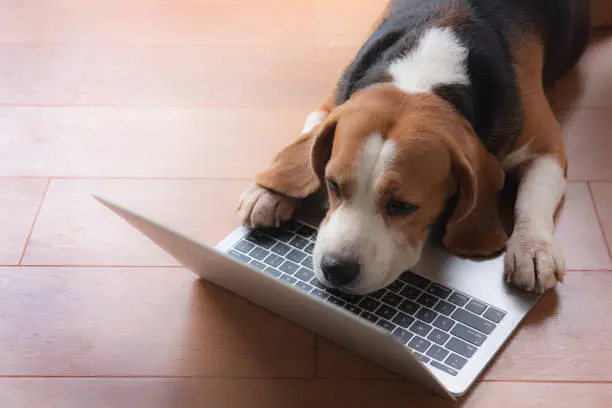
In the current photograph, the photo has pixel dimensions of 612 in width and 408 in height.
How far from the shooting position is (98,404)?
5.03ft

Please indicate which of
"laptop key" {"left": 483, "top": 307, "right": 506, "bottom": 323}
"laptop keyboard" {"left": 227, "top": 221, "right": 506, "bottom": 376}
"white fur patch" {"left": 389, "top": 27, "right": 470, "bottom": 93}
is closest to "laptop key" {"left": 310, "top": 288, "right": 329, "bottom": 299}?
"laptop keyboard" {"left": 227, "top": 221, "right": 506, "bottom": 376}

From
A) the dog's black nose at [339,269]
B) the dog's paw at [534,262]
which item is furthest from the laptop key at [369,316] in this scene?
A: the dog's paw at [534,262]

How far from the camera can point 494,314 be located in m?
1.61

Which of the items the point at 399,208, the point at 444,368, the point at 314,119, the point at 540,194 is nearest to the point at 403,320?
the point at 444,368

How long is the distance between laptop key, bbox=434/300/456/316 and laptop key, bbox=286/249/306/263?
12.8 inches

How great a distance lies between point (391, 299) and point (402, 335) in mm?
95

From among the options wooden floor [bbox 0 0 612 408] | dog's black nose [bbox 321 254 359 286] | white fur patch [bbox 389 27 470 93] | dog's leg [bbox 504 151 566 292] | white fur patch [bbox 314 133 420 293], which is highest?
white fur patch [bbox 389 27 470 93]

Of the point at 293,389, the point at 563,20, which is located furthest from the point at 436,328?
the point at 563,20

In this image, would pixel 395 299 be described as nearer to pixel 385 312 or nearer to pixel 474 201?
pixel 385 312

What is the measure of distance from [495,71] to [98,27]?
1452 mm

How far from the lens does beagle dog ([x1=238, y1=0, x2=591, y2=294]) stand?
4.95ft

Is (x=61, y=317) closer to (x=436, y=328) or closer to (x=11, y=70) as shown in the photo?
(x=436, y=328)

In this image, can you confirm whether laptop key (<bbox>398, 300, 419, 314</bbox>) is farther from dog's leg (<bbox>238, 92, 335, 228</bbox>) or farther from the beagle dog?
dog's leg (<bbox>238, 92, 335, 228</bbox>)

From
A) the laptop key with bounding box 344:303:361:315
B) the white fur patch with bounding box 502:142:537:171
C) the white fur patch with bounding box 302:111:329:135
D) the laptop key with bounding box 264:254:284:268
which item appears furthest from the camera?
the white fur patch with bounding box 302:111:329:135
